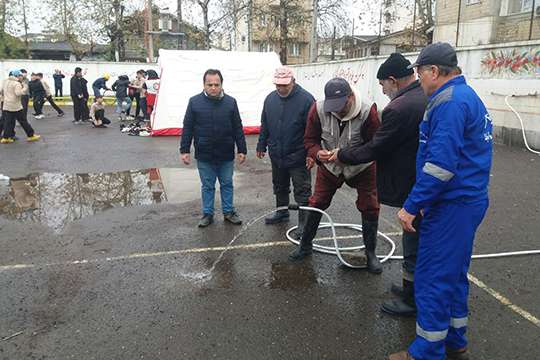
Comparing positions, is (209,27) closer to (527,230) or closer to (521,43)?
(521,43)

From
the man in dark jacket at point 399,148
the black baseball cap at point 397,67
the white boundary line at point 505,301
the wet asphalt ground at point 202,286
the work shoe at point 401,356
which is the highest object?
the black baseball cap at point 397,67

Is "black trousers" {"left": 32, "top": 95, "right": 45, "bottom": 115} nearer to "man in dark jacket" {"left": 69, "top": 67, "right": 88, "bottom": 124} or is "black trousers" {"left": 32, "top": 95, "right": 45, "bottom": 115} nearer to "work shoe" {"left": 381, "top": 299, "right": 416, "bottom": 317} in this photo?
"man in dark jacket" {"left": 69, "top": 67, "right": 88, "bottom": 124}

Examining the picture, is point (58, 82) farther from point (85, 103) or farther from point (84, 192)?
point (84, 192)

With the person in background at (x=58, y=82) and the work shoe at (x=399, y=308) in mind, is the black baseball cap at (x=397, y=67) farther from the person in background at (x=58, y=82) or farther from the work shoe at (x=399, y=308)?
the person in background at (x=58, y=82)

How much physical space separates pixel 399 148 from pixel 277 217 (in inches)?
100

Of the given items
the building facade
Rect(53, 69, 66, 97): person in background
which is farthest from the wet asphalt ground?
Rect(53, 69, 66, 97): person in background

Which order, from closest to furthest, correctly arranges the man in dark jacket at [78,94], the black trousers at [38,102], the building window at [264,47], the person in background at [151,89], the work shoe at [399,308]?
the work shoe at [399,308], the person in background at [151,89], the man in dark jacket at [78,94], the black trousers at [38,102], the building window at [264,47]

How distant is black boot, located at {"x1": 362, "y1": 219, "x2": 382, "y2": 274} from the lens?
410cm

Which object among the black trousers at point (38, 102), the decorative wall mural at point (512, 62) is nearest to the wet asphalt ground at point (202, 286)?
the decorative wall mural at point (512, 62)

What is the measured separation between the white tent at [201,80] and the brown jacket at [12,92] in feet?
11.4

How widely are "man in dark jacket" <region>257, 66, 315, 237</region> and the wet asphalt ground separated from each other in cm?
71

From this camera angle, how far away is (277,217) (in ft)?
18.4

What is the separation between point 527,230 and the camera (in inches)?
200

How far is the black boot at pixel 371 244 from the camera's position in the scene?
4102mm
